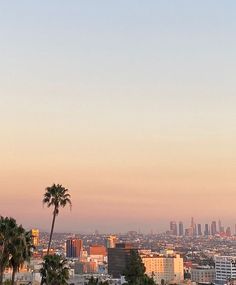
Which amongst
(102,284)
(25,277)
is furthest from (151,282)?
(25,277)

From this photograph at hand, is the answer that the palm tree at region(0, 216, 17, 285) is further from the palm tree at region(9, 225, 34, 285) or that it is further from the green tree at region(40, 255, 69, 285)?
the green tree at region(40, 255, 69, 285)

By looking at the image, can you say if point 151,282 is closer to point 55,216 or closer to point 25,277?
point 55,216

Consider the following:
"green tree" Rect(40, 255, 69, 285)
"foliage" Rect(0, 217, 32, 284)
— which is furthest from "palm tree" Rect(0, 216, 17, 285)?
"green tree" Rect(40, 255, 69, 285)

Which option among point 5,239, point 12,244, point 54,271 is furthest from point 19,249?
point 54,271

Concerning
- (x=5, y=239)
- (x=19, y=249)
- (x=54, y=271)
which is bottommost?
(x=54, y=271)

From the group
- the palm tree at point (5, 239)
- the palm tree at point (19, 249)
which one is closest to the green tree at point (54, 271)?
the palm tree at point (19, 249)

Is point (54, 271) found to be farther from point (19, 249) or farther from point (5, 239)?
point (5, 239)

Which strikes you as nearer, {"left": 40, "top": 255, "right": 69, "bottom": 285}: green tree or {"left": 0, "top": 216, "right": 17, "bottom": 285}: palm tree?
{"left": 0, "top": 216, "right": 17, "bottom": 285}: palm tree

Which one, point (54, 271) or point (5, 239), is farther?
point (54, 271)
